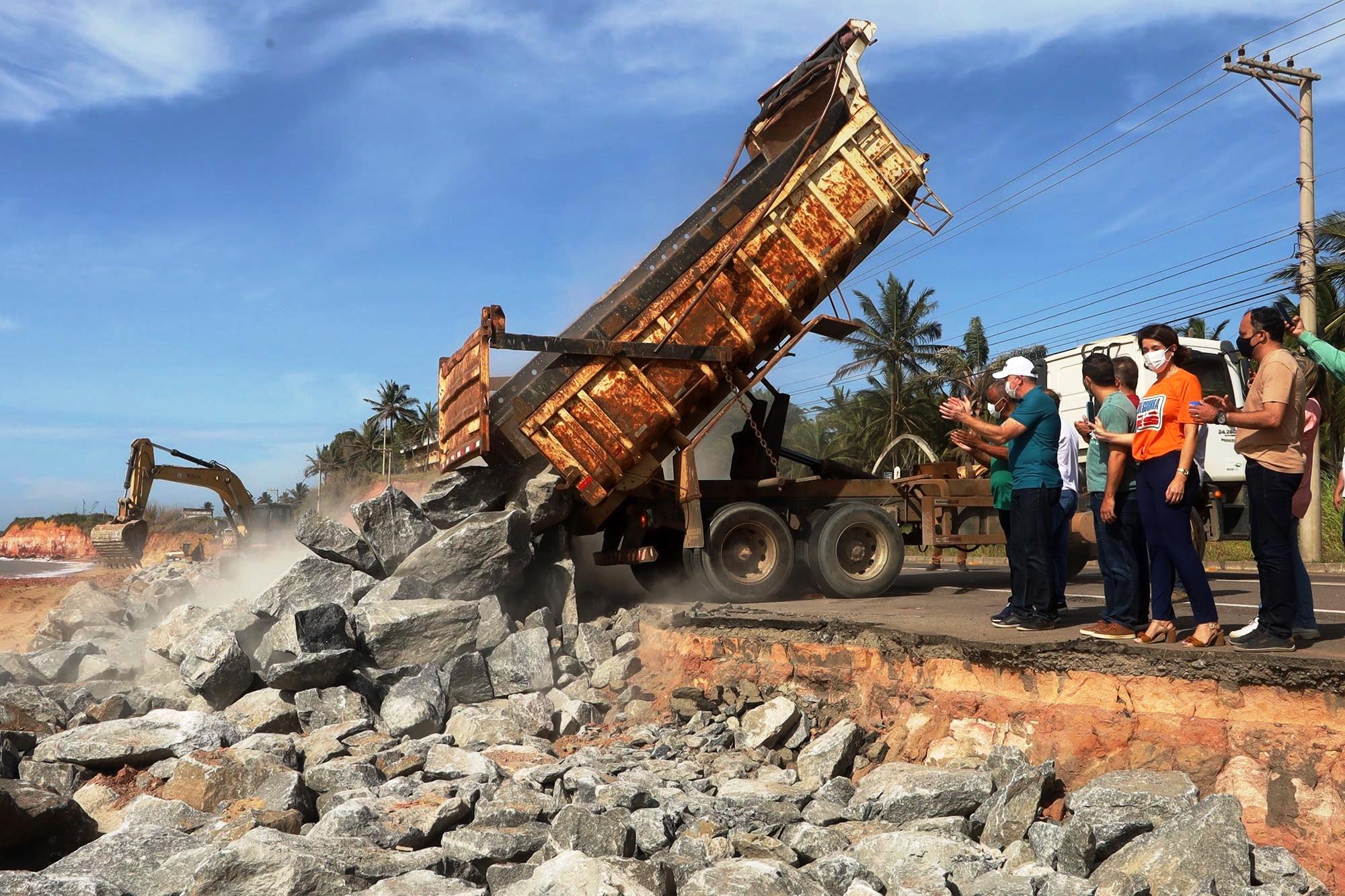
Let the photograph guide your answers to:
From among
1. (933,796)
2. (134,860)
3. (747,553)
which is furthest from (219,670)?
(933,796)

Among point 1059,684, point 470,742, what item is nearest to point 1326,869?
point 1059,684

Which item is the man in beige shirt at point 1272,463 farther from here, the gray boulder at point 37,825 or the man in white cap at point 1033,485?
the gray boulder at point 37,825

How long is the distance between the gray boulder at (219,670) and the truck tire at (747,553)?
3.82 m

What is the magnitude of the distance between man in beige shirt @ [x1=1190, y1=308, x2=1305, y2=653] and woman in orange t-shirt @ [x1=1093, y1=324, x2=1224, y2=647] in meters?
0.16

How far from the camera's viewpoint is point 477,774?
18.6ft

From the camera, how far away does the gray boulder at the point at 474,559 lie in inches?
334

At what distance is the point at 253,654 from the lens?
8.34m

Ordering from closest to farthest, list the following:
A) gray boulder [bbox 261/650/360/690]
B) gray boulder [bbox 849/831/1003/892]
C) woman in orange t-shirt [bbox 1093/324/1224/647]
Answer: gray boulder [bbox 849/831/1003/892] < woman in orange t-shirt [bbox 1093/324/1224/647] < gray boulder [bbox 261/650/360/690]

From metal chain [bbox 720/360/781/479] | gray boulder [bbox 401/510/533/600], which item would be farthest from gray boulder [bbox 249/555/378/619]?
metal chain [bbox 720/360/781/479]

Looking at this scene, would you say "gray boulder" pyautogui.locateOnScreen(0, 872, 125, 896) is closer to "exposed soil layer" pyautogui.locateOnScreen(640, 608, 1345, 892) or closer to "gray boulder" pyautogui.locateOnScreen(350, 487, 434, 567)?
"exposed soil layer" pyautogui.locateOnScreen(640, 608, 1345, 892)

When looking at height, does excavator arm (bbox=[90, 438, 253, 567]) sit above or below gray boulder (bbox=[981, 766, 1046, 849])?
above

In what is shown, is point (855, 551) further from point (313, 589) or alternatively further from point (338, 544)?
point (313, 589)

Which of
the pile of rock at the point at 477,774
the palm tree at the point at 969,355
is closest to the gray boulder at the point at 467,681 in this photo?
the pile of rock at the point at 477,774

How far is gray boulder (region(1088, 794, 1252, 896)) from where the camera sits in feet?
12.0
